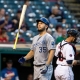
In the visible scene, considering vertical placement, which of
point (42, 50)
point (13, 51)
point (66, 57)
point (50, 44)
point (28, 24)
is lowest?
point (13, 51)

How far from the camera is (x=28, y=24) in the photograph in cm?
1229

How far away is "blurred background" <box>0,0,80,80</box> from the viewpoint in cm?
961

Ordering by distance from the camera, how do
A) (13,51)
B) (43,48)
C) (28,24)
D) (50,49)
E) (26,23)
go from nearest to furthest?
(50,49)
(43,48)
(13,51)
(26,23)
(28,24)

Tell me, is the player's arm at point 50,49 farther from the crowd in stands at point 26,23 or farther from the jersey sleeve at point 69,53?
the crowd in stands at point 26,23

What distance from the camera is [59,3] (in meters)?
13.8

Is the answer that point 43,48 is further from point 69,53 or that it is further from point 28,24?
point 28,24

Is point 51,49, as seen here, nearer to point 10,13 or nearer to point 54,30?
point 54,30

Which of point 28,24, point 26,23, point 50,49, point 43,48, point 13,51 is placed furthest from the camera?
point 28,24

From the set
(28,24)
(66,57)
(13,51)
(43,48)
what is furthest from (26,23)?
(66,57)

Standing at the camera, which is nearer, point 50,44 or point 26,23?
point 50,44

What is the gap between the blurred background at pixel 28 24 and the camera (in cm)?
961

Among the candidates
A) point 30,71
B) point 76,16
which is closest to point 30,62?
point 30,71

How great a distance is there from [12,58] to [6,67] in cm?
40

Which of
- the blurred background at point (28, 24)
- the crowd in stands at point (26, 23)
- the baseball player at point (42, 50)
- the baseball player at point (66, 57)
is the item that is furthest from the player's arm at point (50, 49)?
the crowd in stands at point (26, 23)
